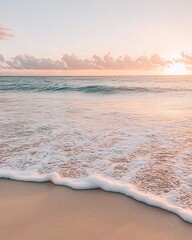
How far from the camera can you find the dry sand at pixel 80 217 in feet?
8.39

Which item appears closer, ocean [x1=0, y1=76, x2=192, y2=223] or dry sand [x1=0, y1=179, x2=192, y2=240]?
dry sand [x1=0, y1=179, x2=192, y2=240]

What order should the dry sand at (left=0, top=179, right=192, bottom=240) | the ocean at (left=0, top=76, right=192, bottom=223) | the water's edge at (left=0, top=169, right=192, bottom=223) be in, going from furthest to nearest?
the ocean at (left=0, top=76, right=192, bottom=223), the water's edge at (left=0, top=169, right=192, bottom=223), the dry sand at (left=0, top=179, right=192, bottom=240)

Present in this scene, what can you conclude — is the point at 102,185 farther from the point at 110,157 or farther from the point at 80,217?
the point at 110,157

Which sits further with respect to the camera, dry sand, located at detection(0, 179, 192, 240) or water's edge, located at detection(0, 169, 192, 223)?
water's edge, located at detection(0, 169, 192, 223)

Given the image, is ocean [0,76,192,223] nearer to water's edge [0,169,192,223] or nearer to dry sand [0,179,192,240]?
water's edge [0,169,192,223]

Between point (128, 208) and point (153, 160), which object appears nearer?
point (128, 208)

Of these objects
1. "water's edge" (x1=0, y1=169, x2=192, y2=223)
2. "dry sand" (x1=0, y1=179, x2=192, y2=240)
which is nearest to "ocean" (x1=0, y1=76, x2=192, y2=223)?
"water's edge" (x1=0, y1=169, x2=192, y2=223)

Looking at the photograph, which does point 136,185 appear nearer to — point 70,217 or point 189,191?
point 189,191

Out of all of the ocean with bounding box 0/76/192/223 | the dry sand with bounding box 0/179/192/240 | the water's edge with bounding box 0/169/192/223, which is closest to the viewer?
the dry sand with bounding box 0/179/192/240

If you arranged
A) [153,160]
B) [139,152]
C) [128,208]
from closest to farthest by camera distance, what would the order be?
[128,208], [153,160], [139,152]

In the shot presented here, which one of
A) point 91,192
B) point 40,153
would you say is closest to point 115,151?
point 40,153

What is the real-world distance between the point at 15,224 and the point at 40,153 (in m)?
2.18

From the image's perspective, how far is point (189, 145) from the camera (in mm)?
5156

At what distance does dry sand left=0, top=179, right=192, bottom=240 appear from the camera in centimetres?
256
